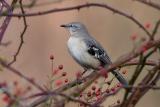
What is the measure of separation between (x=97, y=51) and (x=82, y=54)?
0.51ft

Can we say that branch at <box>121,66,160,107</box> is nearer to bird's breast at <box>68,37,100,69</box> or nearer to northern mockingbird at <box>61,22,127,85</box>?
northern mockingbird at <box>61,22,127,85</box>

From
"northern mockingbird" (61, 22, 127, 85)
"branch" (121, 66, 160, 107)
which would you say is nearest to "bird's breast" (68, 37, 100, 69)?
"northern mockingbird" (61, 22, 127, 85)

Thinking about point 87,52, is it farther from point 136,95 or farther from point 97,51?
point 136,95

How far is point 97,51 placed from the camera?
5875 mm

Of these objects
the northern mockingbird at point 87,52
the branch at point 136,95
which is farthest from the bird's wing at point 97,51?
the branch at point 136,95

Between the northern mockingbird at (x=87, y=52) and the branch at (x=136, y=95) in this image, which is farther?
the northern mockingbird at (x=87, y=52)

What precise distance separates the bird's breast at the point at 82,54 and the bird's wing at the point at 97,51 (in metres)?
0.04

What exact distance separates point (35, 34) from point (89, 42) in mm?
3339

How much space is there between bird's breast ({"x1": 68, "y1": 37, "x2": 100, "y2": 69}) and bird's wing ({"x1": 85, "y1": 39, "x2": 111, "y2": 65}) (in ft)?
0.12

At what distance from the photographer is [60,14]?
31.1ft

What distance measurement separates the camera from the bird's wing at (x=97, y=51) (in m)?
5.70

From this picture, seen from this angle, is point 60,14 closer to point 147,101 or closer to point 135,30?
point 135,30

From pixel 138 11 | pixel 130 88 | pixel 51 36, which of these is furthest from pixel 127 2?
pixel 130 88

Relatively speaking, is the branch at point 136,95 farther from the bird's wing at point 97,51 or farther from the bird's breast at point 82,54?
the bird's breast at point 82,54
